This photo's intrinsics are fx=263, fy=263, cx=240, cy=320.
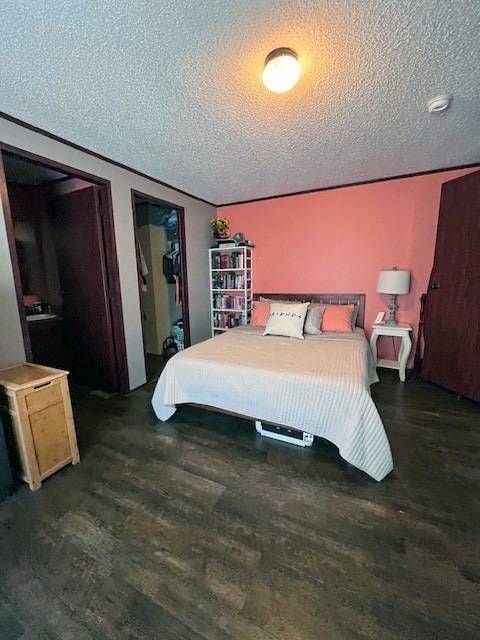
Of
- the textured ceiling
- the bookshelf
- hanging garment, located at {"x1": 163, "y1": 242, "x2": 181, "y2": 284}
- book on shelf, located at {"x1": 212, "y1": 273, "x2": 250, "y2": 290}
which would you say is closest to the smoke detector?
the textured ceiling

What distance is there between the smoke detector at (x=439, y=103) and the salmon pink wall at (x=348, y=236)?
148 cm

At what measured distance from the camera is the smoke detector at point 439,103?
1.67m

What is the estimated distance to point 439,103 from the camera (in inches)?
67.2

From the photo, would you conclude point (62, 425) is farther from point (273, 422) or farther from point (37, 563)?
point (273, 422)

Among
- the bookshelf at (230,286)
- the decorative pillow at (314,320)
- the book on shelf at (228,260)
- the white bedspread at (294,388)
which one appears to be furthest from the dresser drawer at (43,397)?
the book on shelf at (228,260)

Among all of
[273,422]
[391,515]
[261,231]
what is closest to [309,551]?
[391,515]

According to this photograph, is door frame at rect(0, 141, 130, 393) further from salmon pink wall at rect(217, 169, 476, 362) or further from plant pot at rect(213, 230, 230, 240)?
salmon pink wall at rect(217, 169, 476, 362)

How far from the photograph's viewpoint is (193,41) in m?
1.27

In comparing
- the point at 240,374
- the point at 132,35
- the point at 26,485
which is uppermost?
the point at 132,35

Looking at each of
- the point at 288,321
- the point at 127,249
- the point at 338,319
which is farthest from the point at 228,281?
the point at 338,319

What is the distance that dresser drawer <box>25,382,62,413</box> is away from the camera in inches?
61.6

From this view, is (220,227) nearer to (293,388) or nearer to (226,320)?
(226,320)

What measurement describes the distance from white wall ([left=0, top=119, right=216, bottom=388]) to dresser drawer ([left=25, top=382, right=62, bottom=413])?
50 cm

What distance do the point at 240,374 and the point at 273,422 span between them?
16.8 inches
